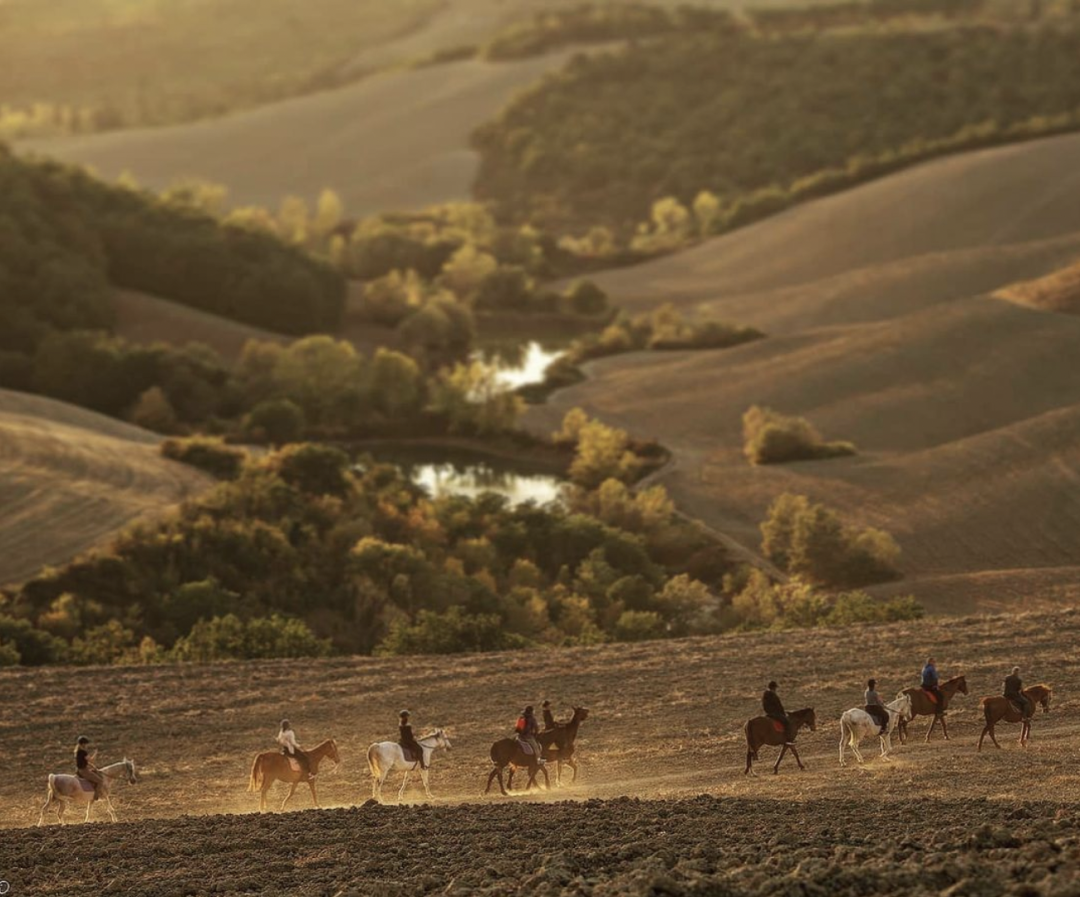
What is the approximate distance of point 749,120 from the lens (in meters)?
156

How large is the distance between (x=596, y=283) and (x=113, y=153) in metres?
63.6

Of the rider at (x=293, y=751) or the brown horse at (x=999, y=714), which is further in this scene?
the brown horse at (x=999, y=714)

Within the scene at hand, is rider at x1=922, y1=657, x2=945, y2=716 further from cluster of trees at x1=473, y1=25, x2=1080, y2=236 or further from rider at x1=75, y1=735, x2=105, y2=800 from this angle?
cluster of trees at x1=473, y1=25, x2=1080, y2=236

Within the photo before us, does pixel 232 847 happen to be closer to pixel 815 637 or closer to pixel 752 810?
pixel 752 810

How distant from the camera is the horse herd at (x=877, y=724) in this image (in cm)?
2977

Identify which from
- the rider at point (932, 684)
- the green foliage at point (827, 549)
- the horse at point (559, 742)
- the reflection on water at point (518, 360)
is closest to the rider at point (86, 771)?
the horse at point (559, 742)

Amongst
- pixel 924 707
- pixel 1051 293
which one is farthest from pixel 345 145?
pixel 924 707

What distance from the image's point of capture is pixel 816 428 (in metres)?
73.8

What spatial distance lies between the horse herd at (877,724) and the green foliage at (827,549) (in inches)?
866

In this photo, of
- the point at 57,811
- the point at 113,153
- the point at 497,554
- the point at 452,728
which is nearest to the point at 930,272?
the point at 497,554

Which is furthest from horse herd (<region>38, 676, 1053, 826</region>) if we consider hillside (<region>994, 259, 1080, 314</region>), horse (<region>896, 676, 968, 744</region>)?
hillside (<region>994, 259, 1080, 314</region>)

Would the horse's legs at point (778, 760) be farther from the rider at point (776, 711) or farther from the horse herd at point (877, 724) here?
the rider at point (776, 711)

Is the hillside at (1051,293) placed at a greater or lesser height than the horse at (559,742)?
greater

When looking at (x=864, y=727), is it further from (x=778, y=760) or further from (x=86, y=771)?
(x=86, y=771)
